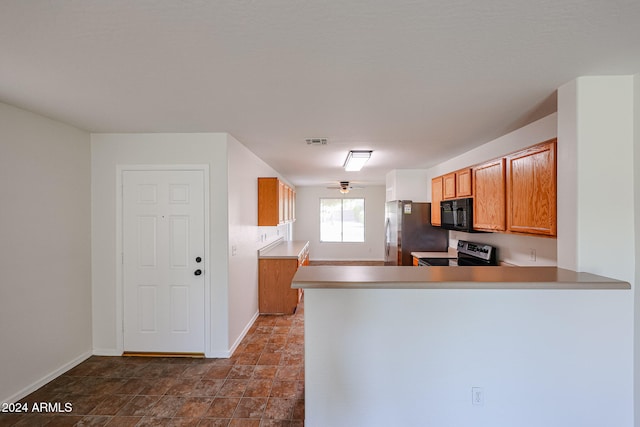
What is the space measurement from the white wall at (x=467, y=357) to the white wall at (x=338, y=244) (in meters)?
6.83

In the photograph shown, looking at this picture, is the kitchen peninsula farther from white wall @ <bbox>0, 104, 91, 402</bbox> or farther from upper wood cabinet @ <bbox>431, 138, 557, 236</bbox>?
white wall @ <bbox>0, 104, 91, 402</bbox>

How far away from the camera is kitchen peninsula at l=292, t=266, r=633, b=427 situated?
175 centimetres

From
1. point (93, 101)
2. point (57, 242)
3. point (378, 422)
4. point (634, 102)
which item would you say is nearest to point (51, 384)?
point (57, 242)

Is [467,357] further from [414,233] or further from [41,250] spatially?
[41,250]

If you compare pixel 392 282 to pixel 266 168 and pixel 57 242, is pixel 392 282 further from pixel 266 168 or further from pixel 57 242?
pixel 266 168

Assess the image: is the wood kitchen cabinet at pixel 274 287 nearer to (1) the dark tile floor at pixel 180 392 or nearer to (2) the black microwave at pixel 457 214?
(1) the dark tile floor at pixel 180 392

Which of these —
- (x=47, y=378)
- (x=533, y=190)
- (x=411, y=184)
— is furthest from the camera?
(x=411, y=184)

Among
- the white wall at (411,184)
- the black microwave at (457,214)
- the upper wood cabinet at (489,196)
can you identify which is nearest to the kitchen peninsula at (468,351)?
the upper wood cabinet at (489,196)

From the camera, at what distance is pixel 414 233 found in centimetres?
484

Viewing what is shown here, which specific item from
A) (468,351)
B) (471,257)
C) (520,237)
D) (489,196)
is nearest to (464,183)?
(489,196)

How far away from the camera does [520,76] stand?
1774 millimetres

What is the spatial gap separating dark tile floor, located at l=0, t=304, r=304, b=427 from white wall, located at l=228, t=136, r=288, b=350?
0.46 m

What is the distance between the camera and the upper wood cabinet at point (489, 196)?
2674mm

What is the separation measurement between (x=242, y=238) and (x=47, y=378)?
2.19 meters
